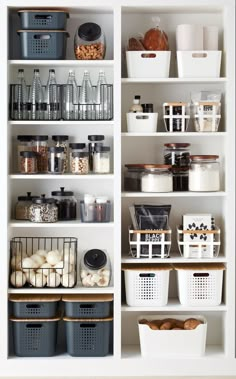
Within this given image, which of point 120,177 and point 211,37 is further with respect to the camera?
point 211,37

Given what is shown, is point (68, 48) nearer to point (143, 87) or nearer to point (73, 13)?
point (73, 13)

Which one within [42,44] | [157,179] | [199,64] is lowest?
[157,179]

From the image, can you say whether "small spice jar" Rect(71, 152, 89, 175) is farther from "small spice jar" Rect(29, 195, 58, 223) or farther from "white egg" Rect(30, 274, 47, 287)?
"white egg" Rect(30, 274, 47, 287)

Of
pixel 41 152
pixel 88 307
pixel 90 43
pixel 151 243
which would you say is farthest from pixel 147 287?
pixel 90 43

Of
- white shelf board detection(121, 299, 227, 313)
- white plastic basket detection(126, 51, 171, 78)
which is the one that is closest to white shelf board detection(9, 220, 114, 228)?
white shelf board detection(121, 299, 227, 313)

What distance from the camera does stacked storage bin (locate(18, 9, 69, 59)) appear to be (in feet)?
12.9

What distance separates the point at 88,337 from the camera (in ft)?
13.0

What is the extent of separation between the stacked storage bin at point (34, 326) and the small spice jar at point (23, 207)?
1.58ft

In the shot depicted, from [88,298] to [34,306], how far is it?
317mm

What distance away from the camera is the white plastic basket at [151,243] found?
157 inches

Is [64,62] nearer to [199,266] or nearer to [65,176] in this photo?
[65,176]

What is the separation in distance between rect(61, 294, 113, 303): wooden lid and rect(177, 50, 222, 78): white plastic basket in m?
1.36

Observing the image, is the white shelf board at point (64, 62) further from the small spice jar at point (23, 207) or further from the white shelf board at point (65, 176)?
the small spice jar at point (23, 207)

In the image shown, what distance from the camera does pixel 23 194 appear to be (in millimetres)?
4199
